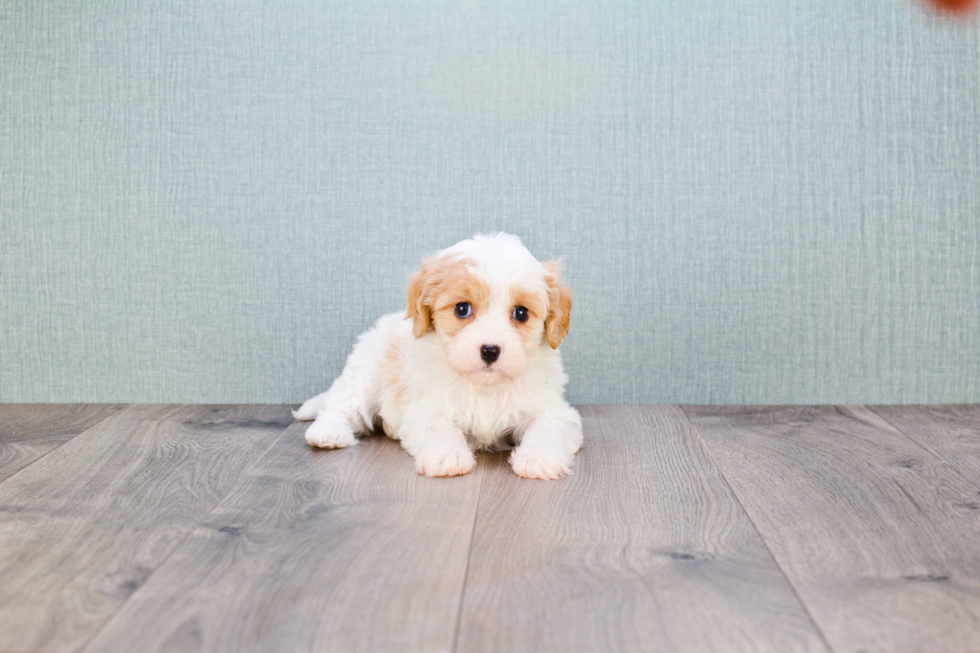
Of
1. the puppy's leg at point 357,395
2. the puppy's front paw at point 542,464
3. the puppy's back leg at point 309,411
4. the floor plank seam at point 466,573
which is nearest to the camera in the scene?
the floor plank seam at point 466,573

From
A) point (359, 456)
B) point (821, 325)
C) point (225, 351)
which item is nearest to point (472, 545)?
point (359, 456)

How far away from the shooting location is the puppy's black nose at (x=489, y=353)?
1.72 m

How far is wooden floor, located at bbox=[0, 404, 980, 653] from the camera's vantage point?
101cm

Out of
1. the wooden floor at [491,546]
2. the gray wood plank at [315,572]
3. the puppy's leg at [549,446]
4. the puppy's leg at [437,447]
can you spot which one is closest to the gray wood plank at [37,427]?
the wooden floor at [491,546]

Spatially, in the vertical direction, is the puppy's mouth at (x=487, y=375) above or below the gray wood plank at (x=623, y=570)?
above

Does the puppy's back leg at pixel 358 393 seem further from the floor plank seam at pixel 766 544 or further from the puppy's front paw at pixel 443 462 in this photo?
the floor plank seam at pixel 766 544

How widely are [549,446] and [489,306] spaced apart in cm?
36

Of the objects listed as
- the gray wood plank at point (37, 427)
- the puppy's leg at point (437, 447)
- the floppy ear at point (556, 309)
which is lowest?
the gray wood plank at point (37, 427)

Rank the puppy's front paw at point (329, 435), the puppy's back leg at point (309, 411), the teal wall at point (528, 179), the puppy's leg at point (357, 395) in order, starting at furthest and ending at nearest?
the teal wall at point (528, 179)
the puppy's back leg at point (309, 411)
the puppy's leg at point (357, 395)
the puppy's front paw at point (329, 435)

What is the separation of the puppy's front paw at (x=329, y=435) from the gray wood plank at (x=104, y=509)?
144 millimetres

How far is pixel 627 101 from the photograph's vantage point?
2.47 metres

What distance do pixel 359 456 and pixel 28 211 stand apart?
60.5 inches

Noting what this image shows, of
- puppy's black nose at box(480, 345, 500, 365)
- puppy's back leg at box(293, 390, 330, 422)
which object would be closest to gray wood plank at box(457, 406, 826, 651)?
puppy's black nose at box(480, 345, 500, 365)

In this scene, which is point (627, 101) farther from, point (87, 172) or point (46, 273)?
point (46, 273)
